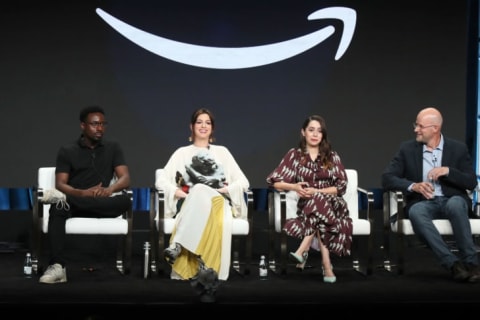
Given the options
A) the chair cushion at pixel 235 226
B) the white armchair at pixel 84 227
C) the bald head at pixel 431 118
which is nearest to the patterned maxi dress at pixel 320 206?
the chair cushion at pixel 235 226

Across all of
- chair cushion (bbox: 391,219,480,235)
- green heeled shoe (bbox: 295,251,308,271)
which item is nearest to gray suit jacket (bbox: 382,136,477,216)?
chair cushion (bbox: 391,219,480,235)

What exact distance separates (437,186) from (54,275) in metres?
2.76

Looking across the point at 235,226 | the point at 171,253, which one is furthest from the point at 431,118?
the point at 171,253

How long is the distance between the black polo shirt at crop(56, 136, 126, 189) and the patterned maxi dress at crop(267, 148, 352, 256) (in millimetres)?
1161

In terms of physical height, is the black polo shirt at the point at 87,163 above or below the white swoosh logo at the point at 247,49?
below

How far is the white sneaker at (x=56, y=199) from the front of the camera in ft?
21.7

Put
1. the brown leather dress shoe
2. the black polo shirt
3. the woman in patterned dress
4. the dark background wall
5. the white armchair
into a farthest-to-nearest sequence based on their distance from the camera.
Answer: the dark background wall
the black polo shirt
the woman in patterned dress
the white armchair
the brown leather dress shoe

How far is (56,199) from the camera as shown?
6.62 m

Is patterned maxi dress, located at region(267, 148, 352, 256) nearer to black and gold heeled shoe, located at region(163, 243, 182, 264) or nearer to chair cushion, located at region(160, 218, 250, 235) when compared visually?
chair cushion, located at region(160, 218, 250, 235)

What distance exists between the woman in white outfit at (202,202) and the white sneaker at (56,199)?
69cm

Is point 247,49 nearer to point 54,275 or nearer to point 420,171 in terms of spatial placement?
point 420,171

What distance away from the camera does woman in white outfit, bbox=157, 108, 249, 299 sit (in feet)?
21.6

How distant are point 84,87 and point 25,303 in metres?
4.70

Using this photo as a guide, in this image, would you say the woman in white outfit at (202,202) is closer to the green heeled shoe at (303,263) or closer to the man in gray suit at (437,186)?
the green heeled shoe at (303,263)
